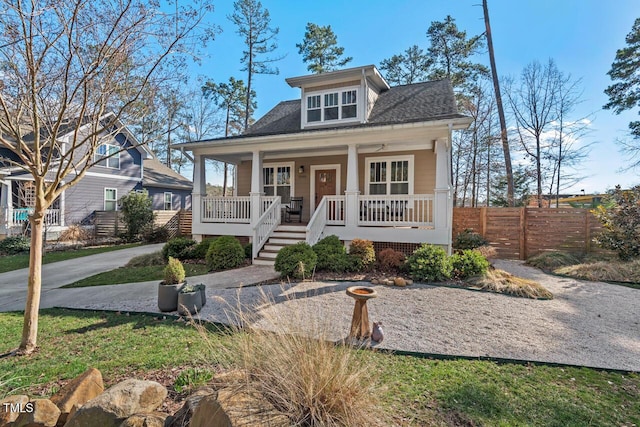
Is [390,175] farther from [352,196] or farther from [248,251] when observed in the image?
[248,251]

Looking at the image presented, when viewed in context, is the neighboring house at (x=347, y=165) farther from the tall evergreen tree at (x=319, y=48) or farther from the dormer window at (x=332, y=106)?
the tall evergreen tree at (x=319, y=48)

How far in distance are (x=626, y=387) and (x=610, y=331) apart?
189 cm

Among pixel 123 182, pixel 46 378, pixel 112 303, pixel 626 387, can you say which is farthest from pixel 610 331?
pixel 123 182

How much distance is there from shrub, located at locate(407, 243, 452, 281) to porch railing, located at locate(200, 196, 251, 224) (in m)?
5.57

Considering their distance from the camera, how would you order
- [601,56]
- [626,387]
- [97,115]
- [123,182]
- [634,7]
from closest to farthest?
[626,387] < [97,115] < [634,7] < [601,56] < [123,182]

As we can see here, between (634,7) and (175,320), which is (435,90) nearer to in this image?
(634,7)

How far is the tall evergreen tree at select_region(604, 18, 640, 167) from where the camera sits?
1366 centimetres

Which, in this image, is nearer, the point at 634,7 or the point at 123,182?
the point at 634,7

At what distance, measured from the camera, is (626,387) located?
9.73ft

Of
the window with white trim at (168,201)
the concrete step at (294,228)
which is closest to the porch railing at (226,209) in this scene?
the concrete step at (294,228)

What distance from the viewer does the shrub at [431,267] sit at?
21.9ft

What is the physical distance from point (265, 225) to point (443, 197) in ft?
16.9

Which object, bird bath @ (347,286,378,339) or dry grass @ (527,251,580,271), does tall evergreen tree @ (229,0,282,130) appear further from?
bird bath @ (347,286,378,339)

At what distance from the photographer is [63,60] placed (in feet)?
13.1
